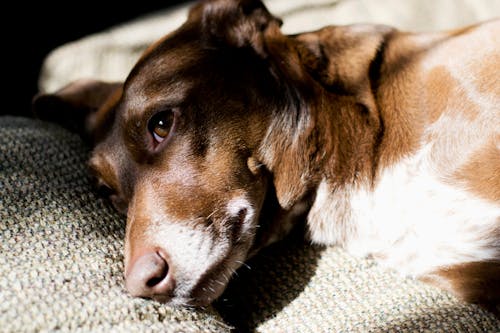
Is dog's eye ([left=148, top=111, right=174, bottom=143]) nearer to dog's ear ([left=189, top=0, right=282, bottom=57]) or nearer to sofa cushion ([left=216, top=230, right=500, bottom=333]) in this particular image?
dog's ear ([left=189, top=0, right=282, bottom=57])

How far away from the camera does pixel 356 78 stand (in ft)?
6.85

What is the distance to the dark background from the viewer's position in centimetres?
312

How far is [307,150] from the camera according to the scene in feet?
6.72

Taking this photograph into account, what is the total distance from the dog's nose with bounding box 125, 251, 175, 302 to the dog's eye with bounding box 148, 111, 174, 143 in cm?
43

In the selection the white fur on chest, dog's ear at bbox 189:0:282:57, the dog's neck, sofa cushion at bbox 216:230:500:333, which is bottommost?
sofa cushion at bbox 216:230:500:333

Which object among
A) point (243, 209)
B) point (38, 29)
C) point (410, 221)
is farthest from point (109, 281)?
point (38, 29)

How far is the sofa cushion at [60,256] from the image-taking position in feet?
5.16

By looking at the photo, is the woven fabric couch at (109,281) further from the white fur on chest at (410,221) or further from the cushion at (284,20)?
the cushion at (284,20)

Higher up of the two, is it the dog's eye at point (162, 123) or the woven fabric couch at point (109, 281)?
the dog's eye at point (162, 123)

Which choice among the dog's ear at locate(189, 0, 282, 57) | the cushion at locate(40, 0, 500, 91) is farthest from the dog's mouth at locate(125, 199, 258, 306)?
the cushion at locate(40, 0, 500, 91)

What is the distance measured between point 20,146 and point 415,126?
4.61ft

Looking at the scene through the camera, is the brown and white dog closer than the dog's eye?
Yes

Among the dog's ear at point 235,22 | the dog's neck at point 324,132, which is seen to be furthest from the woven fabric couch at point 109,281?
the dog's ear at point 235,22

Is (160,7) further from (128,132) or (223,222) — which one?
(223,222)
